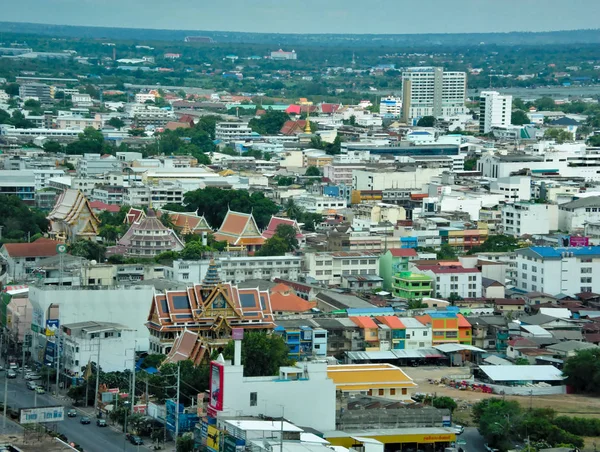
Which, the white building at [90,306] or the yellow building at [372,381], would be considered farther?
the white building at [90,306]

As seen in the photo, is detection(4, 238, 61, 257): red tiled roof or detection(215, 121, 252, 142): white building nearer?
detection(4, 238, 61, 257): red tiled roof

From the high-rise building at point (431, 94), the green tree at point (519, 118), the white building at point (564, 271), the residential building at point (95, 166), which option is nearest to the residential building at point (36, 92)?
the high-rise building at point (431, 94)

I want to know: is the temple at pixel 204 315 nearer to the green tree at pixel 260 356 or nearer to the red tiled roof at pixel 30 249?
the green tree at pixel 260 356

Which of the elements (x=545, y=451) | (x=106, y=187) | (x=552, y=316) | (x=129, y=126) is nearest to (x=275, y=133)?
(x=129, y=126)

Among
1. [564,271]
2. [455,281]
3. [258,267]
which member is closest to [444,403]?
[455,281]

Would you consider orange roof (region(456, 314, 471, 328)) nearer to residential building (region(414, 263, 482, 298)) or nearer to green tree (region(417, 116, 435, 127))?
residential building (region(414, 263, 482, 298))

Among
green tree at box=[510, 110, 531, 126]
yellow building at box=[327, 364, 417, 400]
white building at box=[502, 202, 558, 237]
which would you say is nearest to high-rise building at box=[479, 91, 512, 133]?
green tree at box=[510, 110, 531, 126]
